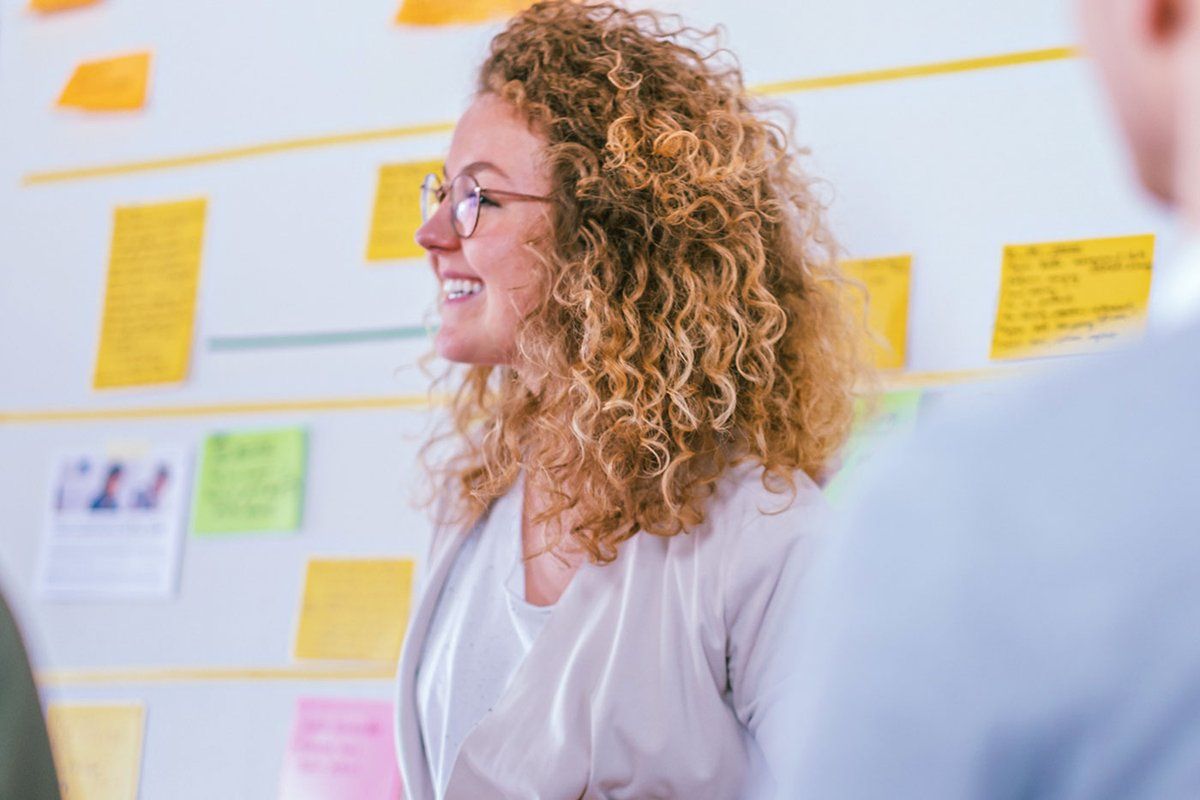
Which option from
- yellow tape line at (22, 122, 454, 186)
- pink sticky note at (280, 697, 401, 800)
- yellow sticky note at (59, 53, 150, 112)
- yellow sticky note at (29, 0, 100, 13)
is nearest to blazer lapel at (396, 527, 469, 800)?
pink sticky note at (280, 697, 401, 800)

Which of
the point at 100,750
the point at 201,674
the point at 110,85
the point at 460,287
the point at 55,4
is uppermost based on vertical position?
the point at 55,4

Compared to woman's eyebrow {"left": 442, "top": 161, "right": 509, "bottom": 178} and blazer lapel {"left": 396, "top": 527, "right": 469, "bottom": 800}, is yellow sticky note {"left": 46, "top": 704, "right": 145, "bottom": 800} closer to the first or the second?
blazer lapel {"left": 396, "top": 527, "right": 469, "bottom": 800}

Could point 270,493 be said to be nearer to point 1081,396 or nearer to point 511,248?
point 511,248

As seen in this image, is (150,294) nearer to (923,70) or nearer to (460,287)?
(460,287)

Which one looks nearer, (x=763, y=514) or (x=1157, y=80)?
(x=1157, y=80)

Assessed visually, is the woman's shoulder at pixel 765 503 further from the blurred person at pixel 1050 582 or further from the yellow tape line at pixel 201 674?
the blurred person at pixel 1050 582

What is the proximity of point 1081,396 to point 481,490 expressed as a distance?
3.11 feet

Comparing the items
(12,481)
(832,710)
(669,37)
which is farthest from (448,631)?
(832,710)

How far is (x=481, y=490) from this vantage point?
1.29 m

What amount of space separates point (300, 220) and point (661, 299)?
22.6 inches

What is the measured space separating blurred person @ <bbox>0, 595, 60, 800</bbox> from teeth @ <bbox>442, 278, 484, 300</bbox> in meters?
0.51

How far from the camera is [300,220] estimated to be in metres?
1.57

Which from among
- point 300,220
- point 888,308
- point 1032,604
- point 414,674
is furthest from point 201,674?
point 1032,604

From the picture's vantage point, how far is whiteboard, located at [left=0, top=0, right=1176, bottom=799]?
1220 mm
